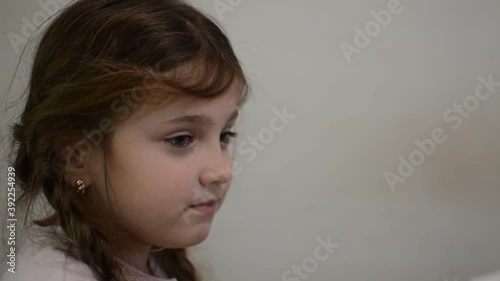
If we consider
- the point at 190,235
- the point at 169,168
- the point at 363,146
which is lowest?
the point at 363,146


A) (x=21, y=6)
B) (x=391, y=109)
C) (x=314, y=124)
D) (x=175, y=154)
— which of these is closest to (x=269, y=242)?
(x=314, y=124)

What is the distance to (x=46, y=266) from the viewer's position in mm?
599

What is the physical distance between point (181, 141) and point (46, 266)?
0.23m

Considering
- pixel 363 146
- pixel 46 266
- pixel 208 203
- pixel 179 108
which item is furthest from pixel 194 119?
pixel 363 146

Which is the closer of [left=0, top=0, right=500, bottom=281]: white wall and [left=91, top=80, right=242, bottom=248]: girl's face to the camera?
[left=91, top=80, right=242, bottom=248]: girl's face

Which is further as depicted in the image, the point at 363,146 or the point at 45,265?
the point at 363,146

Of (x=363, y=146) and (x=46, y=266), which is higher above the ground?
(x=46, y=266)

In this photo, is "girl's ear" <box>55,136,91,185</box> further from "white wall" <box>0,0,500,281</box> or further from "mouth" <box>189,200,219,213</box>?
"white wall" <box>0,0,500,281</box>

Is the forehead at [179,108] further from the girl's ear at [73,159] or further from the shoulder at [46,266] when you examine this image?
the shoulder at [46,266]

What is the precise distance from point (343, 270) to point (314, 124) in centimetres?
37

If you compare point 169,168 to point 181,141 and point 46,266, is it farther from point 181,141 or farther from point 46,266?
point 46,266

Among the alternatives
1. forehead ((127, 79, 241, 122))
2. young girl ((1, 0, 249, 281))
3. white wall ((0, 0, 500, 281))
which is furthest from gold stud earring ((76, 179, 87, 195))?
white wall ((0, 0, 500, 281))

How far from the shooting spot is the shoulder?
59cm

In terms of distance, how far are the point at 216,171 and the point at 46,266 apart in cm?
25
